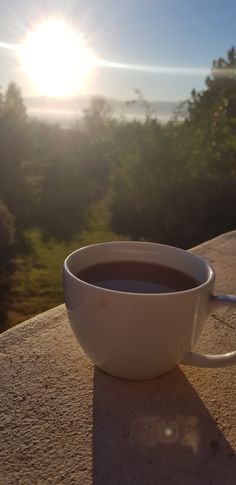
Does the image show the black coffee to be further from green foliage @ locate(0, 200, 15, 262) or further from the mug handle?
green foliage @ locate(0, 200, 15, 262)

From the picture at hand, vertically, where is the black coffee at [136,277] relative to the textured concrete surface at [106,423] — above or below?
above

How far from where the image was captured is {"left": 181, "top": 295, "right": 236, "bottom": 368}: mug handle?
0.43m

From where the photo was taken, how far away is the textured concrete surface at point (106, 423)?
1.18ft

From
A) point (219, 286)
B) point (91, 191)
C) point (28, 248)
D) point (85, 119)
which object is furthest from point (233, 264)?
point (85, 119)

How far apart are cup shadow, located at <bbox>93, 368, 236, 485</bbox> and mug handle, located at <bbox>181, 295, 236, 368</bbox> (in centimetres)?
3

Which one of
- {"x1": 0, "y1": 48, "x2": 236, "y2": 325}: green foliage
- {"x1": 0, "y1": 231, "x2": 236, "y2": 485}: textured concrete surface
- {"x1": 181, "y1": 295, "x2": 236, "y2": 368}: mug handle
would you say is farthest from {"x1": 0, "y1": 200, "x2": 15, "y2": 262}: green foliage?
{"x1": 181, "y1": 295, "x2": 236, "y2": 368}: mug handle

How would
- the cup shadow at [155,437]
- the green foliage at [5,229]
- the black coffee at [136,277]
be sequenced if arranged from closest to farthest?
the cup shadow at [155,437] < the black coffee at [136,277] < the green foliage at [5,229]

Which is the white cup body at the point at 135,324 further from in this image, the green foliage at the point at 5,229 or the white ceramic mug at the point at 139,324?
the green foliage at the point at 5,229

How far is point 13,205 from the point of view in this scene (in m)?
5.47

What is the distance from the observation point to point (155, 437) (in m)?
0.39

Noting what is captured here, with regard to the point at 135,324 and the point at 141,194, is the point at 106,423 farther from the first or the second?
the point at 141,194

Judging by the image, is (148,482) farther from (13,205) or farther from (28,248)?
(13,205)

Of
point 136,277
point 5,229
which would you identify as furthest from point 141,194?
point 136,277

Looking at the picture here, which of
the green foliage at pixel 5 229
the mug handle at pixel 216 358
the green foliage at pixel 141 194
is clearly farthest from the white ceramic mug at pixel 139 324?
the green foliage at pixel 5 229
